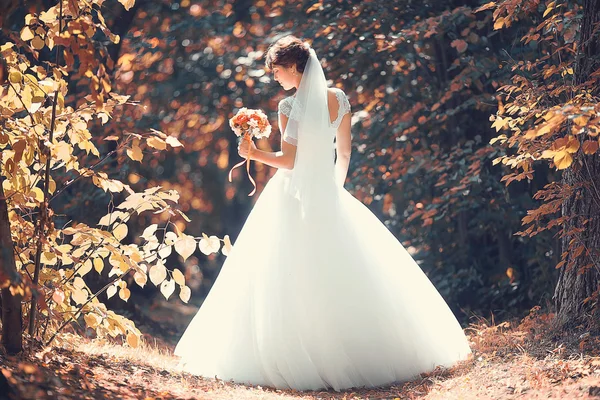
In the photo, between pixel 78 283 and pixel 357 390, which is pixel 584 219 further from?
pixel 78 283

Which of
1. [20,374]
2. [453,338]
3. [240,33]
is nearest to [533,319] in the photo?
[453,338]

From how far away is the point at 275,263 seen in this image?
454 cm

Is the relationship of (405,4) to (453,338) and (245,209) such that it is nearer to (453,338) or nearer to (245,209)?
(453,338)

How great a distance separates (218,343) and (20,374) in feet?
5.49

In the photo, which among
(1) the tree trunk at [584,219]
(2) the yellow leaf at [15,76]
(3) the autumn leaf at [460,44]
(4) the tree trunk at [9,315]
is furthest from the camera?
(3) the autumn leaf at [460,44]

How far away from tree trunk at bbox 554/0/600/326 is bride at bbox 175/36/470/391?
0.74m

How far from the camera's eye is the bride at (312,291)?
14.4 ft

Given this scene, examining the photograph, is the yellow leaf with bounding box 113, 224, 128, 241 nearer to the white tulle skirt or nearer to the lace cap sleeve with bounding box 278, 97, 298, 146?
the white tulle skirt

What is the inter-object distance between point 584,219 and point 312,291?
1630 millimetres

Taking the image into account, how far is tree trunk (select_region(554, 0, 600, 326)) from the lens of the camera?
4.26 metres

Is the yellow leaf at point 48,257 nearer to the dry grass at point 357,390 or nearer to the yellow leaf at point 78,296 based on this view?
the yellow leaf at point 78,296

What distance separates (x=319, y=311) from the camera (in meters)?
4.43

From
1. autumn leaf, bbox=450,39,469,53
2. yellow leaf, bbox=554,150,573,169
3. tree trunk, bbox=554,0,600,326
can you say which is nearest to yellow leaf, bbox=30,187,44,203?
yellow leaf, bbox=554,150,573,169

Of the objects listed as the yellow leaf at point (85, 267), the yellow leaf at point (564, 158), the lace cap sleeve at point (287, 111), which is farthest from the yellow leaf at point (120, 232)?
the yellow leaf at point (564, 158)
